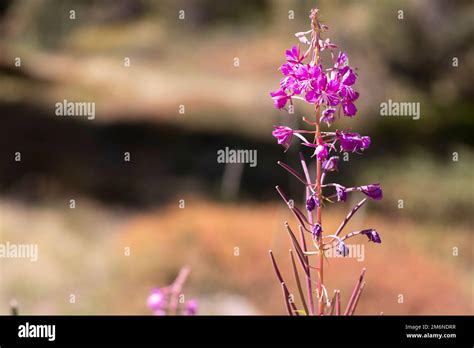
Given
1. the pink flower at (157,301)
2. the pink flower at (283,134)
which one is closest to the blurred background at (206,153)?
the pink flower at (157,301)

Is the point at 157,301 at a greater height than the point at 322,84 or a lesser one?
lesser

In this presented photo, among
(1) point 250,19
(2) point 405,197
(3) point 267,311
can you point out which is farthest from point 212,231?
(1) point 250,19

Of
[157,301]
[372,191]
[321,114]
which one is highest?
[321,114]

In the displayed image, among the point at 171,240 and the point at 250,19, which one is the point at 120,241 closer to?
the point at 171,240

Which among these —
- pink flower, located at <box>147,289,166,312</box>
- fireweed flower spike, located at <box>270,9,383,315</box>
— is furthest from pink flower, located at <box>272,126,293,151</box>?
pink flower, located at <box>147,289,166,312</box>

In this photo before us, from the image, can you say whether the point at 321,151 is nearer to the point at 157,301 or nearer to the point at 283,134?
the point at 283,134

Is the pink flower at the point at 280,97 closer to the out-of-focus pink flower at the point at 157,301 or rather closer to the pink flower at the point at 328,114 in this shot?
the pink flower at the point at 328,114

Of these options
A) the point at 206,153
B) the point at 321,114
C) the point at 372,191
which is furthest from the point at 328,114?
the point at 206,153

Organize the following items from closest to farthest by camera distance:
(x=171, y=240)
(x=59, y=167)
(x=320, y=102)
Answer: (x=320, y=102) → (x=171, y=240) → (x=59, y=167)
